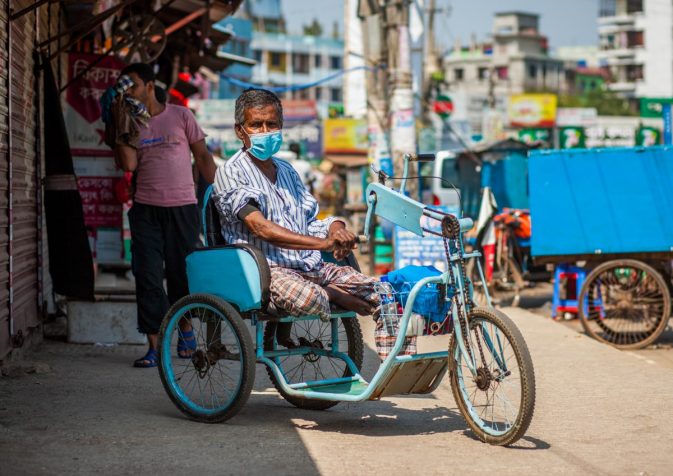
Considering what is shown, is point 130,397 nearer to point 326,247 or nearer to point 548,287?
point 326,247

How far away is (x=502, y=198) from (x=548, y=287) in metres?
2.99

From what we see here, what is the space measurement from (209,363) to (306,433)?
0.68 metres

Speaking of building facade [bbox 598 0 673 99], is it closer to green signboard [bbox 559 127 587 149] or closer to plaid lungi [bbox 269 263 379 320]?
green signboard [bbox 559 127 587 149]

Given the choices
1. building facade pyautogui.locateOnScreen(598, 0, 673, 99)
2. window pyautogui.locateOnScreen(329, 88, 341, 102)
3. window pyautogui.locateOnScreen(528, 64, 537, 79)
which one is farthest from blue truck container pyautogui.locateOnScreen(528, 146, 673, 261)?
window pyautogui.locateOnScreen(528, 64, 537, 79)

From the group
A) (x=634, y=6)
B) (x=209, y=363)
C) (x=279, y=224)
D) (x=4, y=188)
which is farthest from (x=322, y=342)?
(x=634, y=6)

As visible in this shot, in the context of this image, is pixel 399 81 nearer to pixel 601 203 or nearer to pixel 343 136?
pixel 601 203

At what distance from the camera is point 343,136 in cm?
4791

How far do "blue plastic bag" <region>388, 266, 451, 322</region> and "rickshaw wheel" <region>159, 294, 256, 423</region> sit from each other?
0.78 m

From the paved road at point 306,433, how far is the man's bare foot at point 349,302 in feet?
2.06

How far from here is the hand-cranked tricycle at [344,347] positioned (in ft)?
17.2

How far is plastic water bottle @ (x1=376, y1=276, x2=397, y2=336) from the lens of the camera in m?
5.37

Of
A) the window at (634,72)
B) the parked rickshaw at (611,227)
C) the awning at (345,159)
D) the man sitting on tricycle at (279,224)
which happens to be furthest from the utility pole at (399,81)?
the window at (634,72)

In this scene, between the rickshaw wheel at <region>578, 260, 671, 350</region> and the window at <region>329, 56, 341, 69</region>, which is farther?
the window at <region>329, 56, 341, 69</region>

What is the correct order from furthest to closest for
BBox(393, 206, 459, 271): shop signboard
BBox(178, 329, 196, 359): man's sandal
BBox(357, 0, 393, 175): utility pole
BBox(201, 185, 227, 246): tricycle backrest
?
1. BBox(357, 0, 393, 175): utility pole
2. BBox(393, 206, 459, 271): shop signboard
3. BBox(178, 329, 196, 359): man's sandal
4. BBox(201, 185, 227, 246): tricycle backrest
